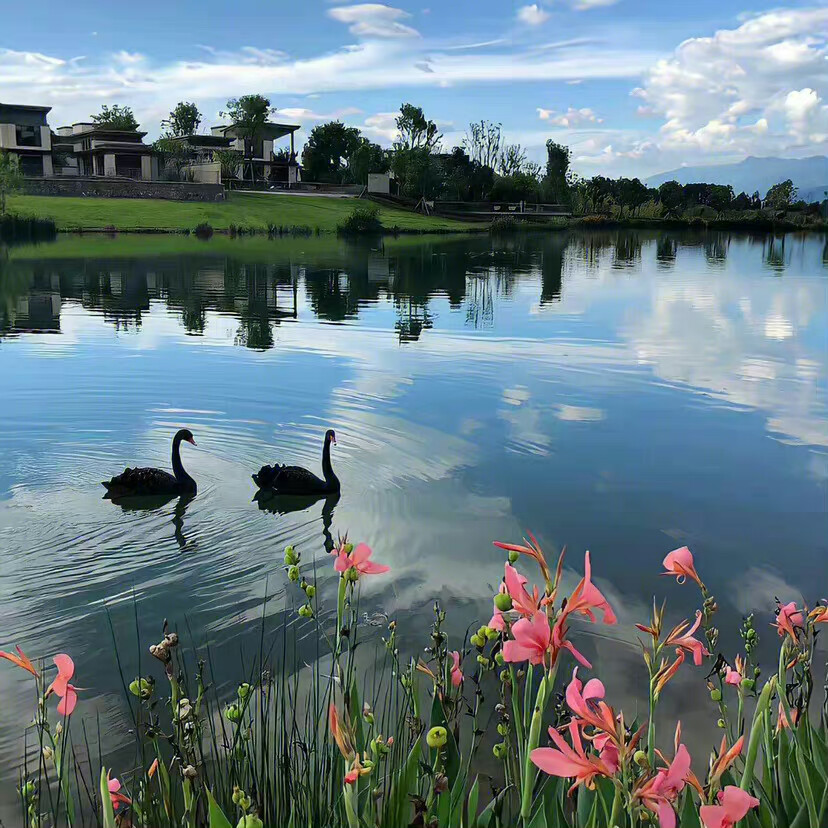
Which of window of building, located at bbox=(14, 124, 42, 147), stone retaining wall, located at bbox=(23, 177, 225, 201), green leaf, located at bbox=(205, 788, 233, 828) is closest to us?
green leaf, located at bbox=(205, 788, 233, 828)

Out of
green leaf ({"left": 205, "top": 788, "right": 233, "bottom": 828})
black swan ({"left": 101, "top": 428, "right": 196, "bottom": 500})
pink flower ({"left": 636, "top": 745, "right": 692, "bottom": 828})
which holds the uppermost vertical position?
pink flower ({"left": 636, "top": 745, "right": 692, "bottom": 828})

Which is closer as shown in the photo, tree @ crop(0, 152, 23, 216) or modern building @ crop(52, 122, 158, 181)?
tree @ crop(0, 152, 23, 216)

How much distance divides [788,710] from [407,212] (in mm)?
73694

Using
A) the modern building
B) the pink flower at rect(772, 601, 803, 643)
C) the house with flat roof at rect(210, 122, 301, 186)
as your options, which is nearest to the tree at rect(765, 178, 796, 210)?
the house with flat roof at rect(210, 122, 301, 186)

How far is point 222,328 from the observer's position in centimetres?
1903

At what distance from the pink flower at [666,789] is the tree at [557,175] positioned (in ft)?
281

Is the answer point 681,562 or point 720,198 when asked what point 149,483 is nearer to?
point 681,562

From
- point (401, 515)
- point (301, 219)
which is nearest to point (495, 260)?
point (301, 219)

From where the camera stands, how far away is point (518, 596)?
1.67 meters

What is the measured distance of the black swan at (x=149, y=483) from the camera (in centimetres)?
801

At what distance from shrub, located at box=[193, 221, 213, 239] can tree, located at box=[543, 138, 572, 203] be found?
3940 centimetres

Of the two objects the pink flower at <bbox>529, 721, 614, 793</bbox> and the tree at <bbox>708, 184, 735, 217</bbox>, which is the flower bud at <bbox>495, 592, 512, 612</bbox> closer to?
the pink flower at <bbox>529, 721, 614, 793</bbox>

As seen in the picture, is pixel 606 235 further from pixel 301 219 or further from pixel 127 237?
pixel 127 237

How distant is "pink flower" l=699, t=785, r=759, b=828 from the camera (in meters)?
1.55
